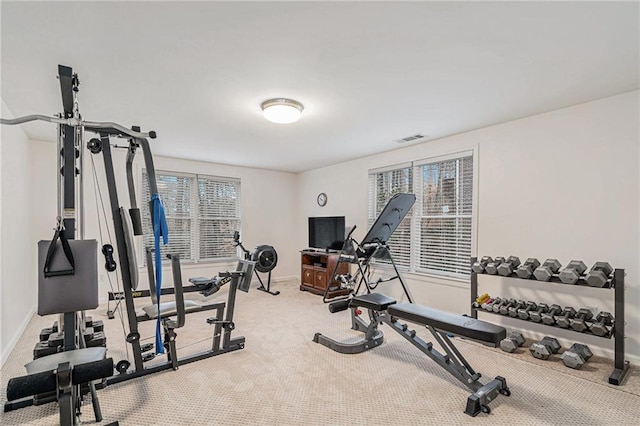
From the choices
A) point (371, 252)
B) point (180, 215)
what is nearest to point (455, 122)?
point (371, 252)

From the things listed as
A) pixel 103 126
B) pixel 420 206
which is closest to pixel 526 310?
pixel 420 206

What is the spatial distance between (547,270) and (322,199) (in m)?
4.06

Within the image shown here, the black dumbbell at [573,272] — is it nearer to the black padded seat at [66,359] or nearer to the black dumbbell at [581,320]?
the black dumbbell at [581,320]

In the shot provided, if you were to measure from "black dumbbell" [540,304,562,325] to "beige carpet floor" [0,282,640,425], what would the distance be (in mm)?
346

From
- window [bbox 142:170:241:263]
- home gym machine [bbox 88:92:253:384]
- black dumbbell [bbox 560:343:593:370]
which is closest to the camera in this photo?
home gym machine [bbox 88:92:253:384]

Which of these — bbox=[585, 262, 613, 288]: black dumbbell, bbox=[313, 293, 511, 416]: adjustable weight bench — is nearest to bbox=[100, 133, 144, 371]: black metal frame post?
bbox=[313, 293, 511, 416]: adjustable weight bench

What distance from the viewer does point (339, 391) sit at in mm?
2330

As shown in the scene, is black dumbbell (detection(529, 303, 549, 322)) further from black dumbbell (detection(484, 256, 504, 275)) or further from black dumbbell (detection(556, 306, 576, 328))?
black dumbbell (detection(484, 256, 504, 275))

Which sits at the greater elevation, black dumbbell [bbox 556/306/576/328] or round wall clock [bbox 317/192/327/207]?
round wall clock [bbox 317/192/327/207]

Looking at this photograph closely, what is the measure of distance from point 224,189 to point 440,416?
5.24 m

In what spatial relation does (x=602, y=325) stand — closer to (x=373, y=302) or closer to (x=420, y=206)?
(x=373, y=302)

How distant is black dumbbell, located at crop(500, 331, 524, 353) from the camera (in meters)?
3.03

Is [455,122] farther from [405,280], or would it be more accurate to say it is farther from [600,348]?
[600,348]

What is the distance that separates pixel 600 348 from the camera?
2895 millimetres
